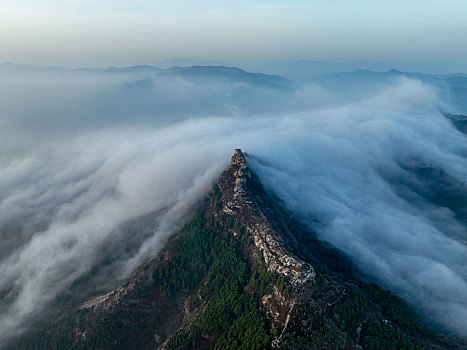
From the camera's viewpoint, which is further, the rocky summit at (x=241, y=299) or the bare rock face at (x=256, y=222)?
the bare rock face at (x=256, y=222)

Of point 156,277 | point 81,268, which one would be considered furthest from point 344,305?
point 81,268

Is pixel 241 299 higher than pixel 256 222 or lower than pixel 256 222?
lower

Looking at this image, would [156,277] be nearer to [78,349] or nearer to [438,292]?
[78,349]

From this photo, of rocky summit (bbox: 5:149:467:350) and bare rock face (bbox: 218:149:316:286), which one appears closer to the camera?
rocky summit (bbox: 5:149:467:350)

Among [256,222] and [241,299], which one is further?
[256,222]
